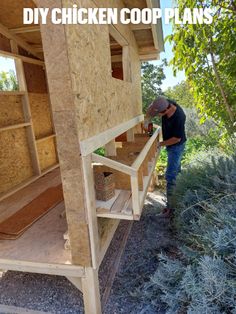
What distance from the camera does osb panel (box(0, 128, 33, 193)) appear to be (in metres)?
4.07

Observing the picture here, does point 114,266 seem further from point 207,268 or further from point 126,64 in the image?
point 126,64

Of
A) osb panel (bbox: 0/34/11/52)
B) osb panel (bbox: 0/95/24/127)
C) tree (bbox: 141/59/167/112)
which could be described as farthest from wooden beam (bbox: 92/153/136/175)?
tree (bbox: 141/59/167/112)

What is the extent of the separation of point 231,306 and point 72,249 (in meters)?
1.29

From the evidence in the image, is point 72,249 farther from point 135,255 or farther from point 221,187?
point 221,187

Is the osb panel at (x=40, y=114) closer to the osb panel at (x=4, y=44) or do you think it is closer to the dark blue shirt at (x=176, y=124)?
the osb panel at (x=4, y=44)

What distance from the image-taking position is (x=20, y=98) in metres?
4.56

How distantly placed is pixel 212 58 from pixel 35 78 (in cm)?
356

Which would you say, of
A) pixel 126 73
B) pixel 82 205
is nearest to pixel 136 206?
pixel 82 205

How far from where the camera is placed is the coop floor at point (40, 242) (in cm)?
218

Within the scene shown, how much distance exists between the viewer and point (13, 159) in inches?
170

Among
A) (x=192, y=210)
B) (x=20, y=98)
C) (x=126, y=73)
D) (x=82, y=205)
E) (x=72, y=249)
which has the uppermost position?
(x=126, y=73)

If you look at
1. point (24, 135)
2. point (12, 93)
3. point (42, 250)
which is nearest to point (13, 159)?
point (24, 135)

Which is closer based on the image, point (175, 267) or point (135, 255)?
point (175, 267)

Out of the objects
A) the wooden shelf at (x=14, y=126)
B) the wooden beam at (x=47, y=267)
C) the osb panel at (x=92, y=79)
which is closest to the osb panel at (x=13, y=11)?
the osb panel at (x=92, y=79)
